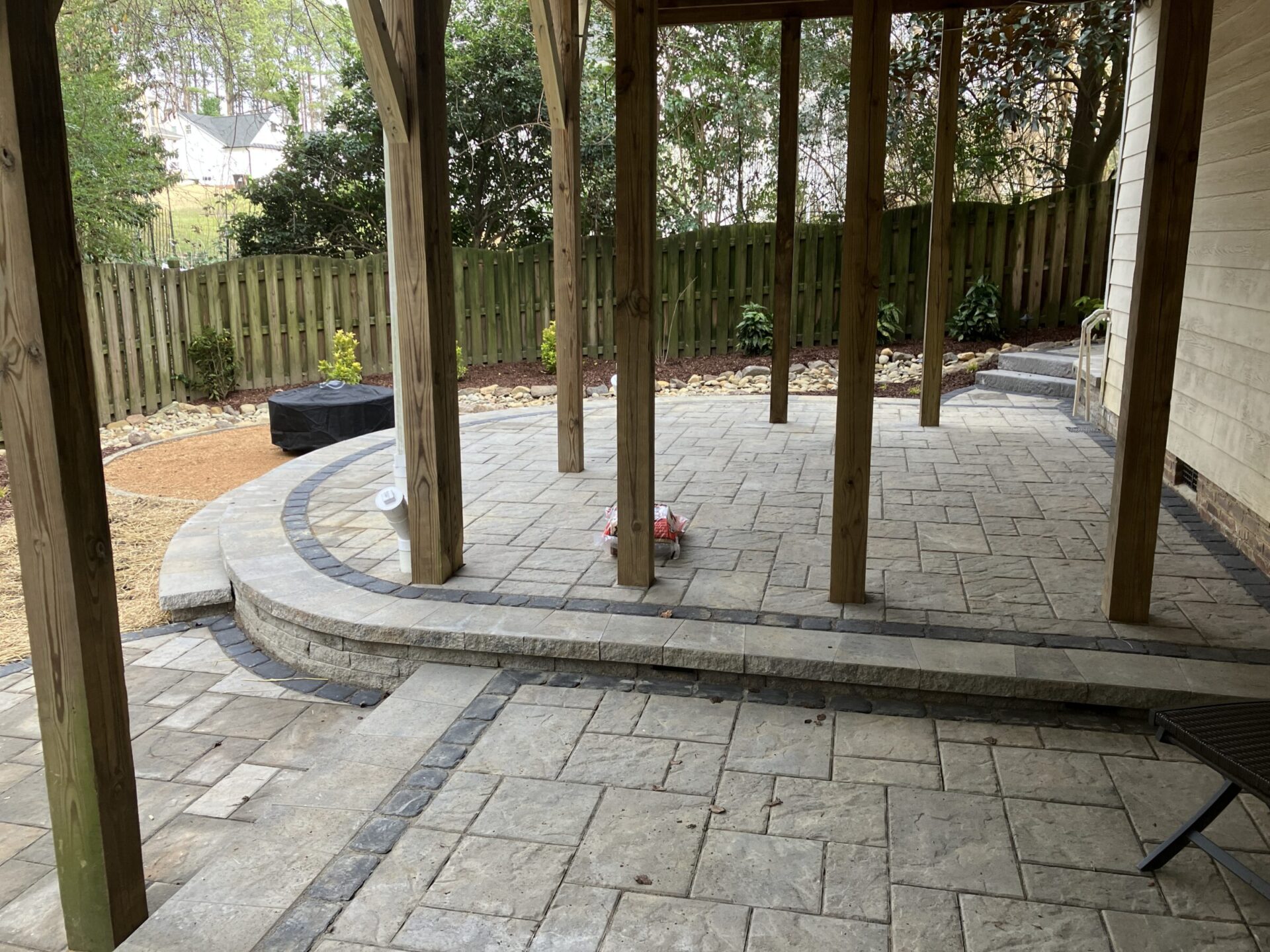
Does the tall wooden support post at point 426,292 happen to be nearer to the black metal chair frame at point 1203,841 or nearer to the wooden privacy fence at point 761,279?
the black metal chair frame at point 1203,841

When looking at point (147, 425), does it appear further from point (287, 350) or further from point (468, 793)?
point (468, 793)

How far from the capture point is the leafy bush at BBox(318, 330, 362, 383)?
9133 mm

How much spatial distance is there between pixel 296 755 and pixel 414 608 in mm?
700

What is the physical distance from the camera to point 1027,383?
8266 millimetres

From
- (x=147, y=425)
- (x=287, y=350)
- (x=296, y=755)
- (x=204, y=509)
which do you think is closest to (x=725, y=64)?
(x=287, y=350)

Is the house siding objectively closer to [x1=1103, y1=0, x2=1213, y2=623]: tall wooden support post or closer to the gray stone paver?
the gray stone paver

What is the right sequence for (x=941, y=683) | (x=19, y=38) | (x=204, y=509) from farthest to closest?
(x=204, y=509)
(x=941, y=683)
(x=19, y=38)

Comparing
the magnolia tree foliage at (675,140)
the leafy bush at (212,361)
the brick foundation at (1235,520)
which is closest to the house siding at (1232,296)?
the brick foundation at (1235,520)

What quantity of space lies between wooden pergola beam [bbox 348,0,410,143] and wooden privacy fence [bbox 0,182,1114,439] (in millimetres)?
6422

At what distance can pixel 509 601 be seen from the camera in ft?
11.7

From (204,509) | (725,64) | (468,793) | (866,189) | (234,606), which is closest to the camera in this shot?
(468,793)

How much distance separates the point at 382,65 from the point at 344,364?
20.6 feet

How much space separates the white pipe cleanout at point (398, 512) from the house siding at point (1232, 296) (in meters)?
3.53

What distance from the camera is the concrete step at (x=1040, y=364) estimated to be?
324 inches
